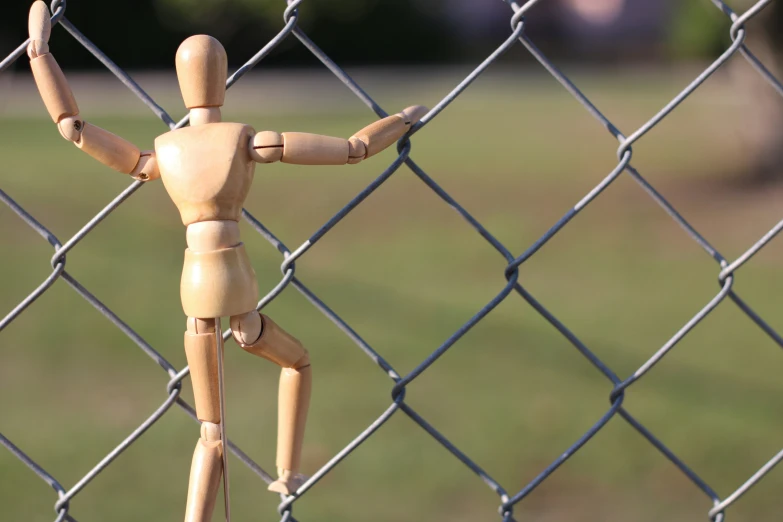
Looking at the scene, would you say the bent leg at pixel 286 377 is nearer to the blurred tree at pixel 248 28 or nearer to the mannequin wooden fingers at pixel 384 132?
the mannequin wooden fingers at pixel 384 132

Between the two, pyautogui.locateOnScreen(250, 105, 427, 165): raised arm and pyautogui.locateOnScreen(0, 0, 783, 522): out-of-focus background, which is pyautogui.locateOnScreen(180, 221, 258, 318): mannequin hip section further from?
pyautogui.locateOnScreen(0, 0, 783, 522): out-of-focus background

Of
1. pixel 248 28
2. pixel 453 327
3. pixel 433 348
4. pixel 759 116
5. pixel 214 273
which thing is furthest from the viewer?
pixel 248 28

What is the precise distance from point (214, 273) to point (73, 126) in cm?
27

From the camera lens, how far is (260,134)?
1.10 m

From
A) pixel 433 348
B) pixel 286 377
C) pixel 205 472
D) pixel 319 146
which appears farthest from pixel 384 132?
pixel 433 348

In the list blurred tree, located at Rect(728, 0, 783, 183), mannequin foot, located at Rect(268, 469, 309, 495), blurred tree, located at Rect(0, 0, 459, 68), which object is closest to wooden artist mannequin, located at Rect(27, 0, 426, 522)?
mannequin foot, located at Rect(268, 469, 309, 495)

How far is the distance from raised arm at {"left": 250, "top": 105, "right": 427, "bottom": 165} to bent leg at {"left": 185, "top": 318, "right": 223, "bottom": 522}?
224 millimetres

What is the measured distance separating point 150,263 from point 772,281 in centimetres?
453

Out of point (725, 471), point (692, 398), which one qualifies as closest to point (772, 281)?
point (692, 398)

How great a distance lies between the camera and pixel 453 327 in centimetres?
531

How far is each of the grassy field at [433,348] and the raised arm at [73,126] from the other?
2268mm

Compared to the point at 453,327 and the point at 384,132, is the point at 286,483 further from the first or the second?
the point at 453,327

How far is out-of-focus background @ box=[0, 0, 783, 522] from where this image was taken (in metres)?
3.46

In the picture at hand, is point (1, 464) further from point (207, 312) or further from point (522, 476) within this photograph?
point (207, 312)
